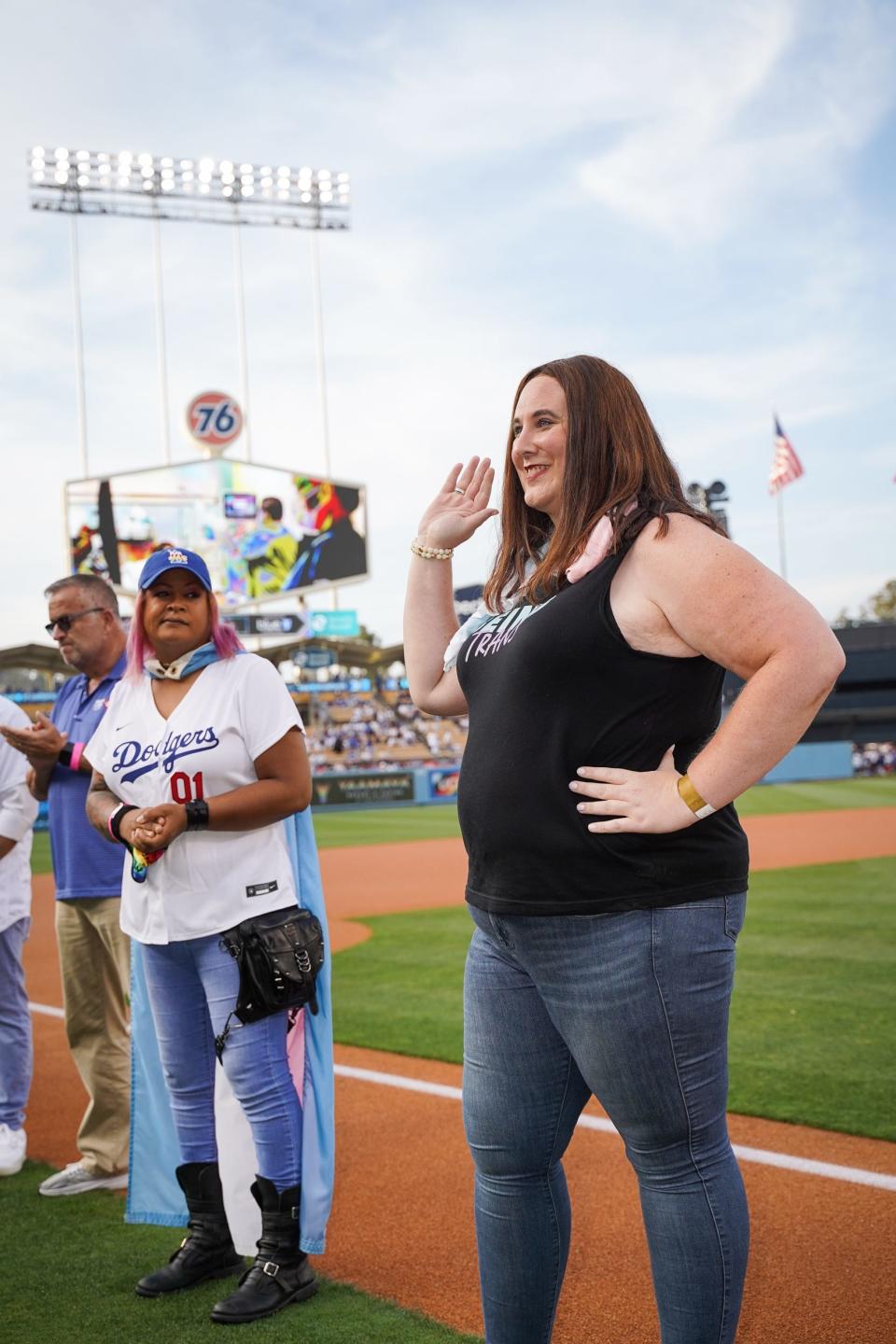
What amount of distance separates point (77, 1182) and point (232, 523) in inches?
1128

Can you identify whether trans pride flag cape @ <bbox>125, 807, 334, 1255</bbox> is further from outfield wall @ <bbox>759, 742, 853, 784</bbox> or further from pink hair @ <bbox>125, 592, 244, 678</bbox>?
outfield wall @ <bbox>759, 742, 853, 784</bbox>

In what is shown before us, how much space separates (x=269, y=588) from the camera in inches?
1259

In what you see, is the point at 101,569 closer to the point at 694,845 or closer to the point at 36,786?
the point at 36,786

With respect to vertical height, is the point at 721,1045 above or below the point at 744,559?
below

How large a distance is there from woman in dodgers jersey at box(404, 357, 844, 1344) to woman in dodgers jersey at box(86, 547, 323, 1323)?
4.32ft

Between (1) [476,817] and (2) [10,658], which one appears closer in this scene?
(1) [476,817]

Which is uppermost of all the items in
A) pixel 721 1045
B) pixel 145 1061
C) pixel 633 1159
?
pixel 721 1045

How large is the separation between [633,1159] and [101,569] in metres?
30.1

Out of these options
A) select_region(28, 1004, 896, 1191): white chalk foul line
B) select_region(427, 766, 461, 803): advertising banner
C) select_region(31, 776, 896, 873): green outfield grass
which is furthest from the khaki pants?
select_region(427, 766, 461, 803): advertising banner

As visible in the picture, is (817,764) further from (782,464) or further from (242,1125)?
(242,1125)

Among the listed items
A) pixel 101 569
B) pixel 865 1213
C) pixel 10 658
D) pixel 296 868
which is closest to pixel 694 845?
pixel 296 868

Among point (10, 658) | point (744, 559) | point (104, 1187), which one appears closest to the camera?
point (744, 559)

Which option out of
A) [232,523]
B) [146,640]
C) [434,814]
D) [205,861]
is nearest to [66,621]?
[146,640]

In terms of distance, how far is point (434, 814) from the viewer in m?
26.8
